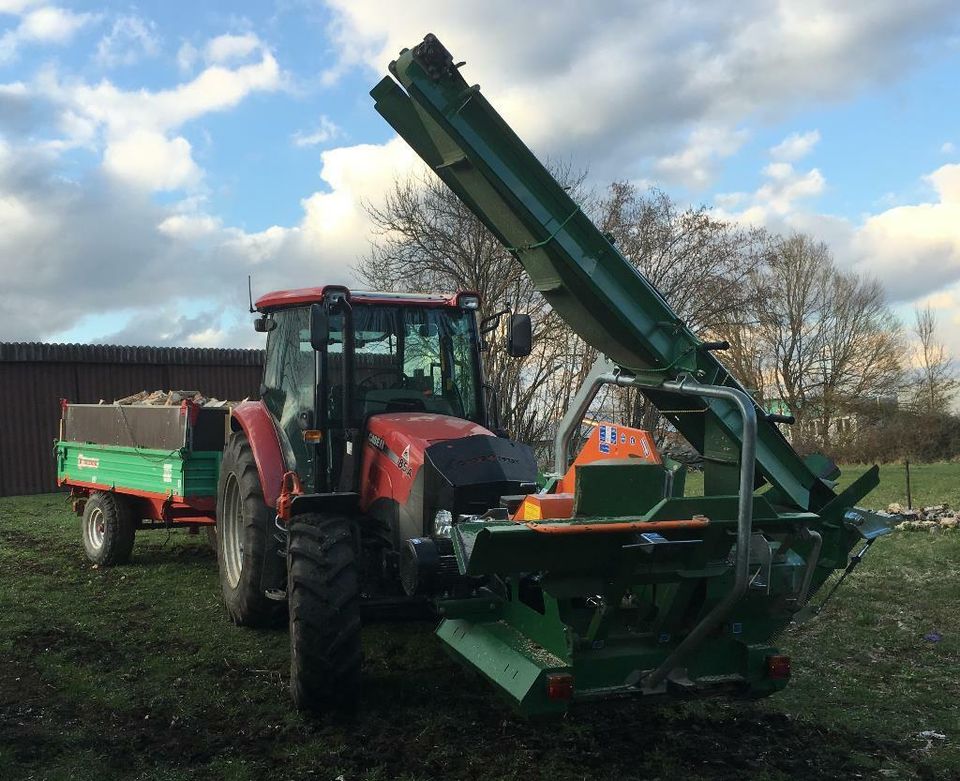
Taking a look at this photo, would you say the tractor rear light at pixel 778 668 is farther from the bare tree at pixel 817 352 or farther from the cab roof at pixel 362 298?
the bare tree at pixel 817 352

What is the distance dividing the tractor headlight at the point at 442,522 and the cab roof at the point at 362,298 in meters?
1.65

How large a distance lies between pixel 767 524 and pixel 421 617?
7.59ft

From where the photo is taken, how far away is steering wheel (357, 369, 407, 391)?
5.96 meters

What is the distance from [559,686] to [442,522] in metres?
1.49

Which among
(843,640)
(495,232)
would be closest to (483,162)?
(495,232)

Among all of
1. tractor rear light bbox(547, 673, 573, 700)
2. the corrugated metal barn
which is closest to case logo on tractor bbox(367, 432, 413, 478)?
tractor rear light bbox(547, 673, 573, 700)

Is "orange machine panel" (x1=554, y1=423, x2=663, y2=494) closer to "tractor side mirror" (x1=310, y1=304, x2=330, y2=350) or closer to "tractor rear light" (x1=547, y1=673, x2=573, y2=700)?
"tractor rear light" (x1=547, y1=673, x2=573, y2=700)

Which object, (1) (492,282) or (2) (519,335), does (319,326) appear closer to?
(2) (519,335)

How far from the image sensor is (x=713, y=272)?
917 inches

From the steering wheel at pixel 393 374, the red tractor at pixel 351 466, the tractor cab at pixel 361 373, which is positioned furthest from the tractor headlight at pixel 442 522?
the steering wheel at pixel 393 374

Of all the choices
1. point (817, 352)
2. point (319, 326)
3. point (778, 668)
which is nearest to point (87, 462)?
point (319, 326)

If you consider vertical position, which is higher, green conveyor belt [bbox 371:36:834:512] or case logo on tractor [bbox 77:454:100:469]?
green conveyor belt [bbox 371:36:834:512]

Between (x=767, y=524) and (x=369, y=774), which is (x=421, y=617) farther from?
(x=767, y=524)

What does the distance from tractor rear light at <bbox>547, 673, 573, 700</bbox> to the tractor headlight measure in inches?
54.7
